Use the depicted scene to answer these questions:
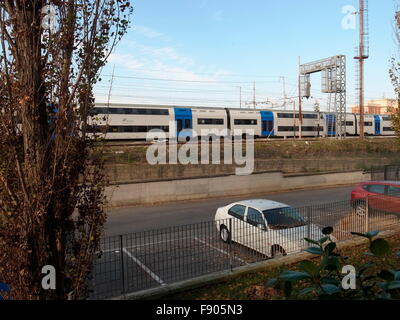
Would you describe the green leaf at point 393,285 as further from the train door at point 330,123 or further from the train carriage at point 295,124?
the train door at point 330,123

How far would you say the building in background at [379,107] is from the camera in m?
14.6

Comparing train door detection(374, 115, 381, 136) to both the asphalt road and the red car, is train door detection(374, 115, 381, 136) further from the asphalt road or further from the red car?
the red car

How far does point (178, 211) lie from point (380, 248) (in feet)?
48.7

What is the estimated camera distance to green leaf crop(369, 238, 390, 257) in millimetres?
2133

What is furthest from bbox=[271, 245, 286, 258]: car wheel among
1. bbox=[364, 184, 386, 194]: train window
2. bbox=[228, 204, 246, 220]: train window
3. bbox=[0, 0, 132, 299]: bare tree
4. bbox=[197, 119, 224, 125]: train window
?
bbox=[197, 119, 224, 125]: train window

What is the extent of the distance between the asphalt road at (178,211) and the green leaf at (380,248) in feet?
38.0

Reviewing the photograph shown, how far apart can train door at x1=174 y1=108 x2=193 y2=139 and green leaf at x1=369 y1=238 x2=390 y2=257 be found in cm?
3041

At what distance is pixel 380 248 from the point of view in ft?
7.06
